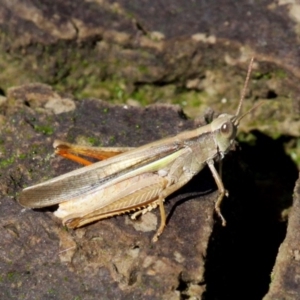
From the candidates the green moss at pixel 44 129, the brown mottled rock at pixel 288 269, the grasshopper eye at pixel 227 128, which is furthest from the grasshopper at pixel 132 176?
the brown mottled rock at pixel 288 269

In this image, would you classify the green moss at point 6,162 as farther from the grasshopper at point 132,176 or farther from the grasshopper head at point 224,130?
the grasshopper head at point 224,130

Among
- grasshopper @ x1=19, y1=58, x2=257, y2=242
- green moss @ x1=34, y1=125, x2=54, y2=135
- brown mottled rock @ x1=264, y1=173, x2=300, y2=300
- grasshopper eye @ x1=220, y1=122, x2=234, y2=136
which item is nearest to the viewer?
brown mottled rock @ x1=264, y1=173, x2=300, y2=300

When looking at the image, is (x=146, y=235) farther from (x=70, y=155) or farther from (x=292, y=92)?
(x=292, y=92)

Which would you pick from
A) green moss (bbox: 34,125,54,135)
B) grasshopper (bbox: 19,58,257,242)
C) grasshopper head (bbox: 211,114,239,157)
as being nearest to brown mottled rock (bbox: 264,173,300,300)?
grasshopper (bbox: 19,58,257,242)

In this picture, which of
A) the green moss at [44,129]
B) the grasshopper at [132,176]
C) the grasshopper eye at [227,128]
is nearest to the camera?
the grasshopper at [132,176]

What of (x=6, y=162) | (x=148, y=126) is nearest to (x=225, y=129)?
(x=148, y=126)

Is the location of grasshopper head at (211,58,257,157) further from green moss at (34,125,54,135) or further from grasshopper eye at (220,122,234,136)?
green moss at (34,125,54,135)

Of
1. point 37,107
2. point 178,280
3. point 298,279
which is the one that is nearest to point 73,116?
point 37,107

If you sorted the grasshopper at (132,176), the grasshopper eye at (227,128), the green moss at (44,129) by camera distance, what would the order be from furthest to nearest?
the green moss at (44,129)
the grasshopper eye at (227,128)
the grasshopper at (132,176)
